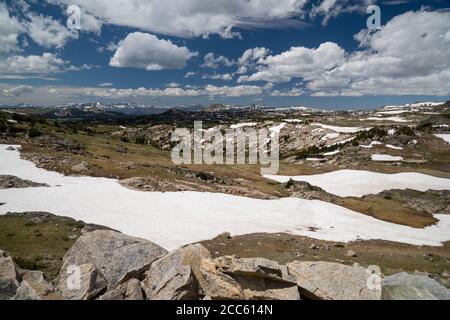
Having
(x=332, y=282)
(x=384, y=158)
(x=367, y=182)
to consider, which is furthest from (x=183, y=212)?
(x=384, y=158)

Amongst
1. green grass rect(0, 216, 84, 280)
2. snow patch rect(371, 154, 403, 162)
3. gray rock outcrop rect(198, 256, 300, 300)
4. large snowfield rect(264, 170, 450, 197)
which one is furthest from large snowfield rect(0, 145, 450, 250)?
snow patch rect(371, 154, 403, 162)

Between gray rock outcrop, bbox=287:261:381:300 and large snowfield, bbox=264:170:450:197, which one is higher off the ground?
gray rock outcrop, bbox=287:261:381:300

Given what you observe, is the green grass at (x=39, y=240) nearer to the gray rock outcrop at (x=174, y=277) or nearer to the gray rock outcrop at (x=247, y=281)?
the gray rock outcrop at (x=174, y=277)

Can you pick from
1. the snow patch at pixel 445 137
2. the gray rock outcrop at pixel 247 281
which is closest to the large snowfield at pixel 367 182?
the snow patch at pixel 445 137

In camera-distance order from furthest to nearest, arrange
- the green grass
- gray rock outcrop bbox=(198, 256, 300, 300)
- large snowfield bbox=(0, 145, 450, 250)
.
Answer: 1. large snowfield bbox=(0, 145, 450, 250)
2. the green grass
3. gray rock outcrop bbox=(198, 256, 300, 300)

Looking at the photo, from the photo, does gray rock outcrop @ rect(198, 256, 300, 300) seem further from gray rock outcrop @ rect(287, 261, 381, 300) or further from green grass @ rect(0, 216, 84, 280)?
green grass @ rect(0, 216, 84, 280)

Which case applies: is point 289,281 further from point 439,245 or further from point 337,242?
point 439,245

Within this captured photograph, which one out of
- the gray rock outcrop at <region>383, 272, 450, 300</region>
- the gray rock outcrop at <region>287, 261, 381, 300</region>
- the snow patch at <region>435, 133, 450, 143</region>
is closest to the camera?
the gray rock outcrop at <region>383, 272, 450, 300</region>
